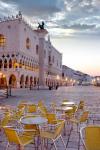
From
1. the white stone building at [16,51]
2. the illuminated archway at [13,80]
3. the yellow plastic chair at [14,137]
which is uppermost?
the white stone building at [16,51]

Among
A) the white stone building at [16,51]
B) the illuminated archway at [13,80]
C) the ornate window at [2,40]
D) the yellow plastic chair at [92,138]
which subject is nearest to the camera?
the yellow plastic chair at [92,138]

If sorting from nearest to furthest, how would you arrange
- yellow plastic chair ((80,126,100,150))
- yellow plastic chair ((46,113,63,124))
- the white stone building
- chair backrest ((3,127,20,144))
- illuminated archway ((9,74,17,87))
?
yellow plastic chair ((80,126,100,150)) → chair backrest ((3,127,20,144)) → yellow plastic chair ((46,113,63,124)) → illuminated archway ((9,74,17,87)) → the white stone building

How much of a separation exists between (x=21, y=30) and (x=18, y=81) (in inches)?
453

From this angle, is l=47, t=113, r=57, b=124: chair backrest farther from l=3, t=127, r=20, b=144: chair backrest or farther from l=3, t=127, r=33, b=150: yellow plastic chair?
l=3, t=127, r=20, b=144: chair backrest

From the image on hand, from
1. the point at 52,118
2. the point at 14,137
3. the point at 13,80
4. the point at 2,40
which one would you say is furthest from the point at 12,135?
the point at 2,40

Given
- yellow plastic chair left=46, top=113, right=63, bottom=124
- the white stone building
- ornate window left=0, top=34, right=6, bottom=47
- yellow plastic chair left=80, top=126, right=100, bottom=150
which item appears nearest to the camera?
yellow plastic chair left=80, top=126, right=100, bottom=150

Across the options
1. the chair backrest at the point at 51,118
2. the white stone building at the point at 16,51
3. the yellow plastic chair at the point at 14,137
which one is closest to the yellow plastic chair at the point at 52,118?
the chair backrest at the point at 51,118

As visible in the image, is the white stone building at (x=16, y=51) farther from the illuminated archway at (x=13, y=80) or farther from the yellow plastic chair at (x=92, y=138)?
the yellow plastic chair at (x=92, y=138)

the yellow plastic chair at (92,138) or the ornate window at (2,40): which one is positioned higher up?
the ornate window at (2,40)

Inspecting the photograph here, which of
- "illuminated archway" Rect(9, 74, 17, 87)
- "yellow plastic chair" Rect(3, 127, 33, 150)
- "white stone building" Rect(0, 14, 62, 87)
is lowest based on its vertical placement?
"yellow plastic chair" Rect(3, 127, 33, 150)

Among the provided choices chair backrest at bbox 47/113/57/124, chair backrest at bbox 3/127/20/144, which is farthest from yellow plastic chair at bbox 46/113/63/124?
chair backrest at bbox 3/127/20/144

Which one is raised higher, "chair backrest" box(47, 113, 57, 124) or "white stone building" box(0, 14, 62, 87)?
"white stone building" box(0, 14, 62, 87)

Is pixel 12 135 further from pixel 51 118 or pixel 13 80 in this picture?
pixel 13 80

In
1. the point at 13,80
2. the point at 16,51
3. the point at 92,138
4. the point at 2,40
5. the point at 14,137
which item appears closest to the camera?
the point at 92,138
